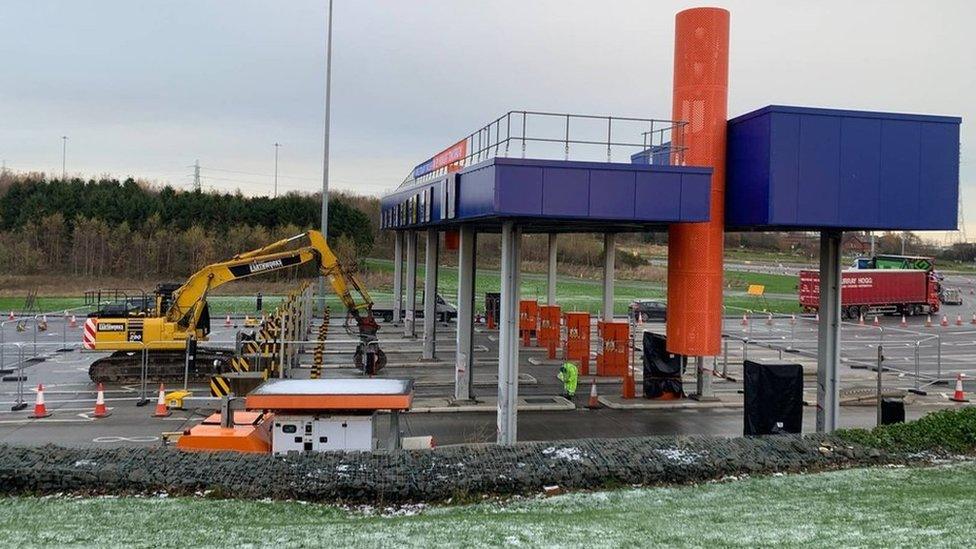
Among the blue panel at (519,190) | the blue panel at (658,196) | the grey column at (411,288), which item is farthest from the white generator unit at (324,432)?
the grey column at (411,288)

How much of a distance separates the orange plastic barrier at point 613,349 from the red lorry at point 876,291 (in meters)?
29.9

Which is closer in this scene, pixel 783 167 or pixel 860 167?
pixel 783 167

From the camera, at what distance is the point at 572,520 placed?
10.1m

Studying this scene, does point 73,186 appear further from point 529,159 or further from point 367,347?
point 529,159

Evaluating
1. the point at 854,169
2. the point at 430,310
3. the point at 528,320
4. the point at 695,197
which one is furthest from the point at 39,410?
the point at 528,320

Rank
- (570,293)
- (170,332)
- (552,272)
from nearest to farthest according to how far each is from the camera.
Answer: (170,332)
(552,272)
(570,293)

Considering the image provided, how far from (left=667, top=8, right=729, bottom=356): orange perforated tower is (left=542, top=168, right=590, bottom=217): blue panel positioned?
9.47ft

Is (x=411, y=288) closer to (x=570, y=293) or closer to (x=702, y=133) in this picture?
(x=702, y=133)

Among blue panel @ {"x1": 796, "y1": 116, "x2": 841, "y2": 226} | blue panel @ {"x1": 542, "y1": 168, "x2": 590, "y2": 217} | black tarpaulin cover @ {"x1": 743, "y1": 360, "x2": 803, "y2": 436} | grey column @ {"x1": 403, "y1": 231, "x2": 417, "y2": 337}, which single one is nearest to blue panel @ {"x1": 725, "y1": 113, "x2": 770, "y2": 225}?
blue panel @ {"x1": 796, "y1": 116, "x2": 841, "y2": 226}

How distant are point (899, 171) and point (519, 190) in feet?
23.9

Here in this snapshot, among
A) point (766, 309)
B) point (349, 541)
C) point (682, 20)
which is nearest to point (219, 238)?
point (766, 309)

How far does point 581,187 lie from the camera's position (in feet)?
49.8

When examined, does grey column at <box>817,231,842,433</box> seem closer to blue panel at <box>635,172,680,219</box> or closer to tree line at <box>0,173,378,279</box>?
blue panel at <box>635,172,680,219</box>

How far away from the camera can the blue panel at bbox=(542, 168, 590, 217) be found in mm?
15047
